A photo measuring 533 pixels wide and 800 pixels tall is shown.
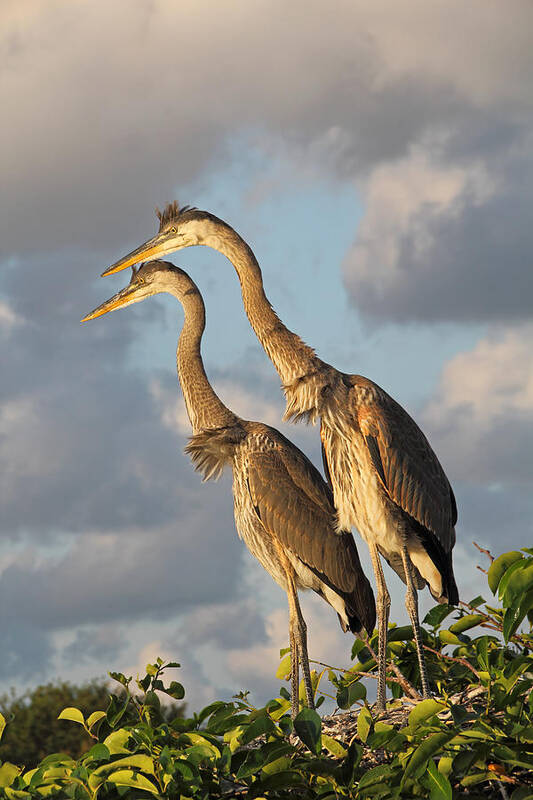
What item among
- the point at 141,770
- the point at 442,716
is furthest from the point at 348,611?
the point at 141,770

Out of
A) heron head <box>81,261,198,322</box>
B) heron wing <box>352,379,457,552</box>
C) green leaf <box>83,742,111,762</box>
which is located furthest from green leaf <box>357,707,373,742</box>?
heron head <box>81,261,198,322</box>

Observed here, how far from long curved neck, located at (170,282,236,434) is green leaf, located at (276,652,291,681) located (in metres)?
2.04

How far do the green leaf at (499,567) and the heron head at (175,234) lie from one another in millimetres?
4792

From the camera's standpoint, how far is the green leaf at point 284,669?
754cm

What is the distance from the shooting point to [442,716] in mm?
6277

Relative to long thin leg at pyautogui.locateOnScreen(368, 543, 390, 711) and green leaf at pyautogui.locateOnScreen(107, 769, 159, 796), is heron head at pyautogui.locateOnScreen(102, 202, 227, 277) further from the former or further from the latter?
green leaf at pyautogui.locateOnScreen(107, 769, 159, 796)

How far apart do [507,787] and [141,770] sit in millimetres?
1800

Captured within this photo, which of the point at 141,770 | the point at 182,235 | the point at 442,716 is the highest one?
the point at 182,235

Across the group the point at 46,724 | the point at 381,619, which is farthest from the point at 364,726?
the point at 46,724

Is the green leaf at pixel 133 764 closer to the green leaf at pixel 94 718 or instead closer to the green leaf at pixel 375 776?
the green leaf at pixel 94 718

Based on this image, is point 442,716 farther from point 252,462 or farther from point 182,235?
point 182,235

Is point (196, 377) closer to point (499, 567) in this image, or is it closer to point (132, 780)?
point (499, 567)

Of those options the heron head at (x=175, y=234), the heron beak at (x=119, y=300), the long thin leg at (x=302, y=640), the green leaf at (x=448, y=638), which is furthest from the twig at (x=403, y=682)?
the heron beak at (x=119, y=300)

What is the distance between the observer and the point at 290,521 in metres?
7.82
